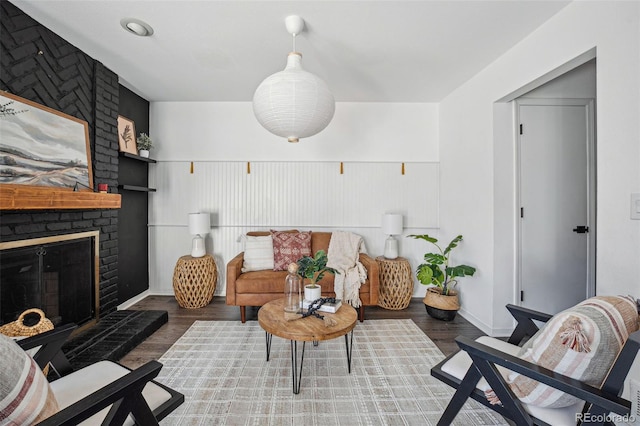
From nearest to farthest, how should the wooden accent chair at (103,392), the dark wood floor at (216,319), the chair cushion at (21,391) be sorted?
the chair cushion at (21,391) → the wooden accent chair at (103,392) → the dark wood floor at (216,319)

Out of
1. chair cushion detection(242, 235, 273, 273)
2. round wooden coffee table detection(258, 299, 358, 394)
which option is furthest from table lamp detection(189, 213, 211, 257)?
round wooden coffee table detection(258, 299, 358, 394)

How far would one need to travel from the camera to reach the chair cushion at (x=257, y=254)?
9.98ft

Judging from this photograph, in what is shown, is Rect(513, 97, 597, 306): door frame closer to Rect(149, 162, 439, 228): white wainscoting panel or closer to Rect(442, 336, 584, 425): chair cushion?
Rect(149, 162, 439, 228): white wainscoting panel

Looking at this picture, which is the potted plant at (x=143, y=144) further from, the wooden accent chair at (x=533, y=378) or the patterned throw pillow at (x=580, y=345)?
the patterned throw pillow at (x=580, y=345)

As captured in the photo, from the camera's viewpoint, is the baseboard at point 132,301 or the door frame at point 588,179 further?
the baseboard at point 132,301

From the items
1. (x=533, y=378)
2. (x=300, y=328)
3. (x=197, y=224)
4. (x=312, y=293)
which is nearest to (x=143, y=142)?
(x=197, y=224)

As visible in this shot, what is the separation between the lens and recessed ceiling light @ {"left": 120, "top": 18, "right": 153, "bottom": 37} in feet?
6.42

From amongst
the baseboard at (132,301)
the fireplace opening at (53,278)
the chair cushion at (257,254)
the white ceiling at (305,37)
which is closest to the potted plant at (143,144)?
the white ceiling at (305,37)

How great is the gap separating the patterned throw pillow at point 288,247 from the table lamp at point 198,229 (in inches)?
32.4

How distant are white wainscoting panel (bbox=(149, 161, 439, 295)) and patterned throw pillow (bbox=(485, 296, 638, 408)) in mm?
2583

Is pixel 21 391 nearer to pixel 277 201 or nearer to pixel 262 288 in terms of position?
pixel 262 288

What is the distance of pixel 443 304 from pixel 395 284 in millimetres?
528

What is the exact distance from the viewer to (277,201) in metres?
3.62

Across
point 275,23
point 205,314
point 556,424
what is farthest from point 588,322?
point 205,314
